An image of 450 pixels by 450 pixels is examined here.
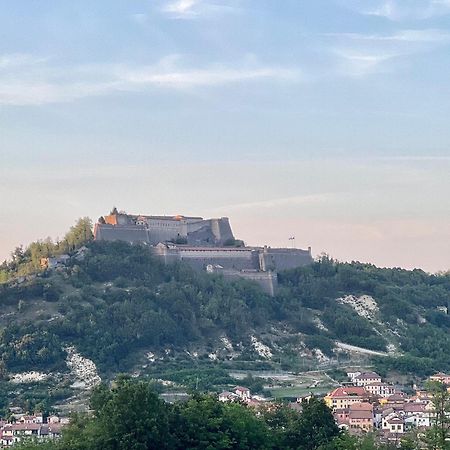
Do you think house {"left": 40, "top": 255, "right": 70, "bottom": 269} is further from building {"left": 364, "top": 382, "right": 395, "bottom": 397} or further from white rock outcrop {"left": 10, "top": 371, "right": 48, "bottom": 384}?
building {"left": 364, "top": 382, "right": 395, "bottom": 397}

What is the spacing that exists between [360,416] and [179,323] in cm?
2513

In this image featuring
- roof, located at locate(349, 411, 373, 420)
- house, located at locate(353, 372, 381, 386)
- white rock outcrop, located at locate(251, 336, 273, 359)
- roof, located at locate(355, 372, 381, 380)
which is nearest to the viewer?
roof, located at locate(349, 411, 373, 420)

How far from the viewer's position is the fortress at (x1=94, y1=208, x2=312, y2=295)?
3440 inches

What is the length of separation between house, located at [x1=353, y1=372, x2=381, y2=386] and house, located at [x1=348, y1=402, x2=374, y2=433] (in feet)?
37.2

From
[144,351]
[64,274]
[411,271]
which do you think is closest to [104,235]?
[64,274]

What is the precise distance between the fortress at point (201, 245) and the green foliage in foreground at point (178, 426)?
46329mm

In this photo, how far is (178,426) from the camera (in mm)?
36875

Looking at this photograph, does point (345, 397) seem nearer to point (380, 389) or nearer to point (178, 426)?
point (380, 389)

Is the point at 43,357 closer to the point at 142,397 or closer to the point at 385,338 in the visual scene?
the point at 385,338

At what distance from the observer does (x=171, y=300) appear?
82.4 m

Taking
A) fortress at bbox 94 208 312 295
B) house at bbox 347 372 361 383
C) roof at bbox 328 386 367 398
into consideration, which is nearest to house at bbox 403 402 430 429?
roof at bbox 328 386 367 398

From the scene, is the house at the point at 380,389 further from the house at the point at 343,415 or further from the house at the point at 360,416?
the house at the point at 343,415

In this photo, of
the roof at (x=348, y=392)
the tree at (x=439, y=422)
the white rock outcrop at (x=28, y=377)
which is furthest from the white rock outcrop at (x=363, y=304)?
the tree at (x=439, y=422)

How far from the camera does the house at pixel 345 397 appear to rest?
60.7 m
